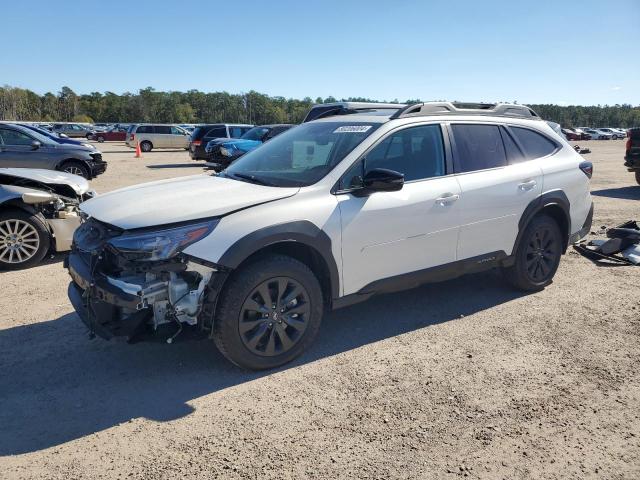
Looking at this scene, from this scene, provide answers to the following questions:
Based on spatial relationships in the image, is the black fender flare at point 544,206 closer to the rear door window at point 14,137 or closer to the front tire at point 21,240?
the front tire at point 21,240

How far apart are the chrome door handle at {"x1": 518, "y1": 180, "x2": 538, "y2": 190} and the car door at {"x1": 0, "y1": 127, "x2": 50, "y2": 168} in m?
11.6

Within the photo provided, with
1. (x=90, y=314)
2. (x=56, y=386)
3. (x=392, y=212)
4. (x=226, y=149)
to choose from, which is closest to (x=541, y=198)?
(x=392, y=212)

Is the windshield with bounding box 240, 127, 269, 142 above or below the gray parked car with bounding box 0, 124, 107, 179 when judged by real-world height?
above

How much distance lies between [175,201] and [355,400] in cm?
185

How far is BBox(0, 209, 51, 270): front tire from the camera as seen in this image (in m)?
5.86

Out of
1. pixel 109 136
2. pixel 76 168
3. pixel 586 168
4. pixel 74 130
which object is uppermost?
pixel 74 130

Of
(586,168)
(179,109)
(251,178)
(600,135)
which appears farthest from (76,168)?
(179,109)

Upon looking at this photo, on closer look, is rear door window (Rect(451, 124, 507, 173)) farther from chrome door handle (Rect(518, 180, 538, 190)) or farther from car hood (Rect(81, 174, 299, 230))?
car hood (Rect(81, 174, 299, 230))

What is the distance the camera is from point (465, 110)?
15.9ft

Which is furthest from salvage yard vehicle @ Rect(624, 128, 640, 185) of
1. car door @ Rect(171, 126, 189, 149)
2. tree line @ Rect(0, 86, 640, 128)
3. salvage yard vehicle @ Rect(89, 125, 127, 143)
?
tree line @ Rect(0, 86, 640, 128)

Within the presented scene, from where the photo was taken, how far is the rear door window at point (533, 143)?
16.9 feet

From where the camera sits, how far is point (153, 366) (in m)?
3.75

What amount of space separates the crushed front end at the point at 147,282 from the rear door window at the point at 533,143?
3.42 metres

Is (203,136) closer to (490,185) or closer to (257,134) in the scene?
(257,134)
